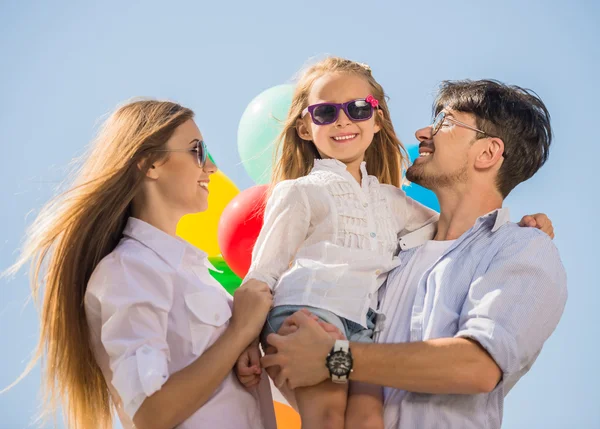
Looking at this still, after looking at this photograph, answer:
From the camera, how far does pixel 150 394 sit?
2426mm

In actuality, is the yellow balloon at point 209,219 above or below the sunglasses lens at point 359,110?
below

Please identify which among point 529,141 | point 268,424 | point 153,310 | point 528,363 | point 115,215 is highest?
point 529,141

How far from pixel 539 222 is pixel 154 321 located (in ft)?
5.61

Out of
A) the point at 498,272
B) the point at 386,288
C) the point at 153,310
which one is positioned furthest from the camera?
the point at 386,288

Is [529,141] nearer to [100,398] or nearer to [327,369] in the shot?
[327,369]

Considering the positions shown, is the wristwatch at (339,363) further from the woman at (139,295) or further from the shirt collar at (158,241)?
the shirt collar at (158,241)

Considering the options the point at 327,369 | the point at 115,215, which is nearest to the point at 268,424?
the point at 327,369

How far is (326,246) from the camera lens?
305cm

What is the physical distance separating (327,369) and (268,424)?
16.4 inches

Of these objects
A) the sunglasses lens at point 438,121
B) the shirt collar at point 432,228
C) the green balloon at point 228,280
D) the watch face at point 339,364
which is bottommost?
the green balloon at point 228,280

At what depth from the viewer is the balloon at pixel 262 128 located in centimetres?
483

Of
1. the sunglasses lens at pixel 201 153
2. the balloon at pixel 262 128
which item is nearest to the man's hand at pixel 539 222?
the sunglasses lens at pixel 201 153

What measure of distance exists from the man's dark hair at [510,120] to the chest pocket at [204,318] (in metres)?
1.50

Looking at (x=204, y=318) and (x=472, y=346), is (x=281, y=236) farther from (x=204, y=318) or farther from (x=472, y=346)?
(x=472, y=346)
